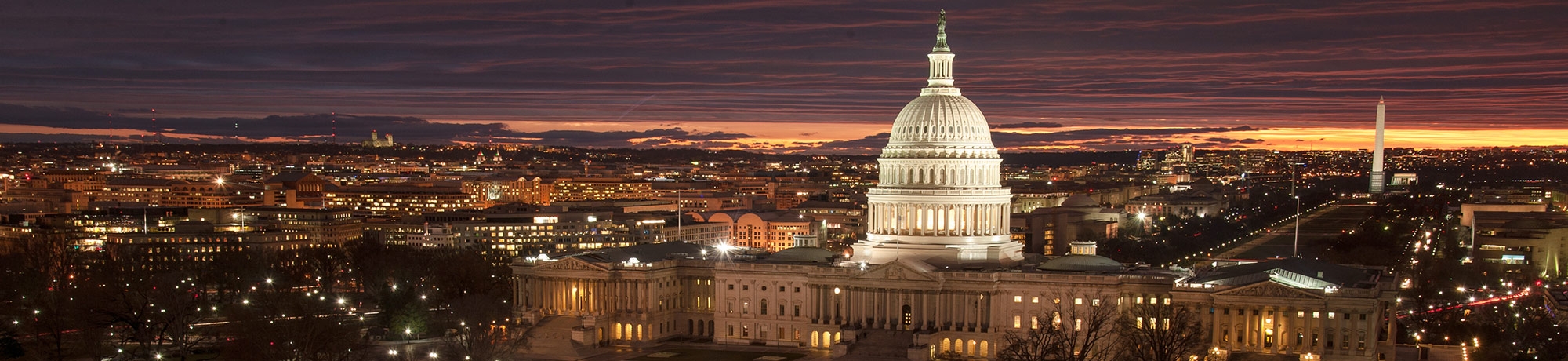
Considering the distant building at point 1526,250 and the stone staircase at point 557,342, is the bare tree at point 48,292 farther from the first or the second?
the distant building at point 1526,250

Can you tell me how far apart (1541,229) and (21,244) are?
13885cm

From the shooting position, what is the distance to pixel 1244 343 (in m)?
94.9

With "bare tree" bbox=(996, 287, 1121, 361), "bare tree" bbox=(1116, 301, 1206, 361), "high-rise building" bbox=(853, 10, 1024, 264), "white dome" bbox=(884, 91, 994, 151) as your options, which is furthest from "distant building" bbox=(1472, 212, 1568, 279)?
"bare tree" bbox=(1116, 301, 1206, 361)

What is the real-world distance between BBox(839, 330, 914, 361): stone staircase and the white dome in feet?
51.5

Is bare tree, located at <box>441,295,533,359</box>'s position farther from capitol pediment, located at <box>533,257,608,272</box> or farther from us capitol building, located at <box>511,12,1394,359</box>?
capitol pediment, located at <box>533,257,608,272</box>

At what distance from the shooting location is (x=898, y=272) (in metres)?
107

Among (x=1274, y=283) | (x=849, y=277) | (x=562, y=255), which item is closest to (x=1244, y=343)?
(x=1274, y=283)

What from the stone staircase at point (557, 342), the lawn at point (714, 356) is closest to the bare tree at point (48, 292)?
the stone staircase at point (557, 342)

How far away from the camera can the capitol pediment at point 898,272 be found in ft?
347

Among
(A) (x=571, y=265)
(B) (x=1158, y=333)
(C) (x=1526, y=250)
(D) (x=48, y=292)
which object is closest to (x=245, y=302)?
(D) (x=48, y=292)

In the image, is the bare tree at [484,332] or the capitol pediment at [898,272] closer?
the bare tree at [484,332]

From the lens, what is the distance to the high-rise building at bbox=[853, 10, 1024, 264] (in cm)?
11500

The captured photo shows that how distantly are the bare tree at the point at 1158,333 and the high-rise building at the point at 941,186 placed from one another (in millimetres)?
16673

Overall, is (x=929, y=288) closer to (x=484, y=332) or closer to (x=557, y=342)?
(x=557, y=342)
